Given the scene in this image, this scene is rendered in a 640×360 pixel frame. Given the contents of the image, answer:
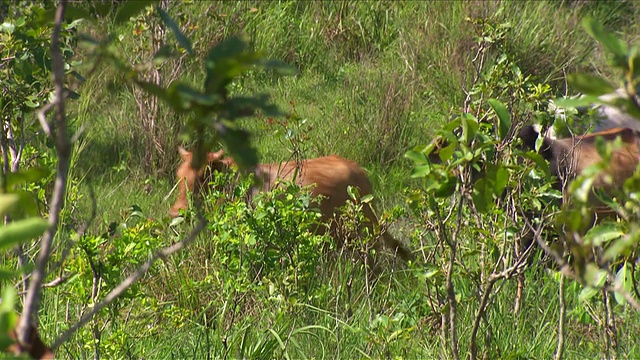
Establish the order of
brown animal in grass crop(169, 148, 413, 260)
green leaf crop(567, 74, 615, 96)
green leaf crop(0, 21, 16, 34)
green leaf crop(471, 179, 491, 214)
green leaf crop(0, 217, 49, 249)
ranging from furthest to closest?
brown animal in grass crop(169, 148, 413, 260) < green leaf crop(0, 21, 16, 34) < green leaf crop(471, 179, 491, 214) < green leaf crop(567, 74, 615, 96) < green leaf crop(0, 217, 49, 249)

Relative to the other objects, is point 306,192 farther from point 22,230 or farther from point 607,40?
point 22,230

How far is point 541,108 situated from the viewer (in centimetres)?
350

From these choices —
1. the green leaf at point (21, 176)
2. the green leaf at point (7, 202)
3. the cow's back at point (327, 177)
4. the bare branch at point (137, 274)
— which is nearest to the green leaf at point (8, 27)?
the cow's back at point (327, 177)

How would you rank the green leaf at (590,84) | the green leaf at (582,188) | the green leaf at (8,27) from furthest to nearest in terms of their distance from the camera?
the green leaf at (8,27), the green leaf at (582,188), the green leaf at (590,84)

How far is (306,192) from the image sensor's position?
4227 mm

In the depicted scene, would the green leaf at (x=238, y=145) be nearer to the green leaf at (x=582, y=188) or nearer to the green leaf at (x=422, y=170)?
the green leaf at (x=582, y=188)

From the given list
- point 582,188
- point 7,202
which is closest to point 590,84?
point 582,188

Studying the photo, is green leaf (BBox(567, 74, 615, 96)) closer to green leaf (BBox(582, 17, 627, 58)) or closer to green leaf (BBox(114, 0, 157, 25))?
green leaf (BBox(582, 17, 627, 58))

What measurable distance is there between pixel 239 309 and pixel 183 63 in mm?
4107

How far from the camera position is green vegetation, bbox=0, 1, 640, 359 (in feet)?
7.49

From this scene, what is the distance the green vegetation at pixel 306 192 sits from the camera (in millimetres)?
2283

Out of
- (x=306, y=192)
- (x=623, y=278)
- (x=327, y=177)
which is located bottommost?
(x=327, y=177)

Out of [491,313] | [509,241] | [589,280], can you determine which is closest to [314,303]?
[491,313]

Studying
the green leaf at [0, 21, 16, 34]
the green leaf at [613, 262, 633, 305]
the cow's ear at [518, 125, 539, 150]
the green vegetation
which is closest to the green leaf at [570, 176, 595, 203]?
the green vegetation
